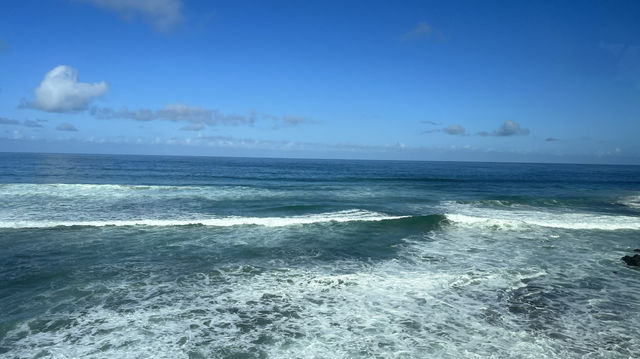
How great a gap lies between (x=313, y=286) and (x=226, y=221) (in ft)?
32.4

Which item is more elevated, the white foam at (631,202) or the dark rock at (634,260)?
the white foam at (631,202)

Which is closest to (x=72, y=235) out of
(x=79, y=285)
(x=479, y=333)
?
(x=79, y=285)

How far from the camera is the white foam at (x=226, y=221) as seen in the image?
55.4ft

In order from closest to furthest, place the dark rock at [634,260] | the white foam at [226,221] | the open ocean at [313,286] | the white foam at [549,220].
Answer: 1. the open ocean at [313,286]
2. the dark rock at [634,260]
3. the white foam at [226,221]
4. the white foam at [549,220]

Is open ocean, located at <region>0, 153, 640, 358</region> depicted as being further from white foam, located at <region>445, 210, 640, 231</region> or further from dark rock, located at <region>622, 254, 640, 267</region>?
dark rock, located at <region>622, 254, 640, 267</region>

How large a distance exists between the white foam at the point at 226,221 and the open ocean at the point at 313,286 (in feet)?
0.51

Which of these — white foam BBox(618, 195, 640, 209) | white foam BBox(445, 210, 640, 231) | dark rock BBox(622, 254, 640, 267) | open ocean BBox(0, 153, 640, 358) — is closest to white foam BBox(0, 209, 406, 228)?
open ocean BBox(0, 153, 640, 358)

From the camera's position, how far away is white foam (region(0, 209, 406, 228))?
16.9 meters

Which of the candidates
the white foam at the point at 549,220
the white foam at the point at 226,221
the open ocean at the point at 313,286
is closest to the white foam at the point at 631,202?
the white foam at the point at 549,220

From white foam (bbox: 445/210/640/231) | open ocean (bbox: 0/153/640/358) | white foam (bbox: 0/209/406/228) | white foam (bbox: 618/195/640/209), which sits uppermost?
white foam (bbox: 618/195/640/209)

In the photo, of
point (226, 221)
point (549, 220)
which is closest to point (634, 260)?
point (549, 220)

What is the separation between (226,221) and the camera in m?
18.5

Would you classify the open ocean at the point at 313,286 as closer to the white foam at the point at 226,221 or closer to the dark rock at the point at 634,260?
the white foam at the point at 226,221

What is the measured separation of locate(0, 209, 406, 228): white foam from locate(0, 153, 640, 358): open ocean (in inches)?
6.1
